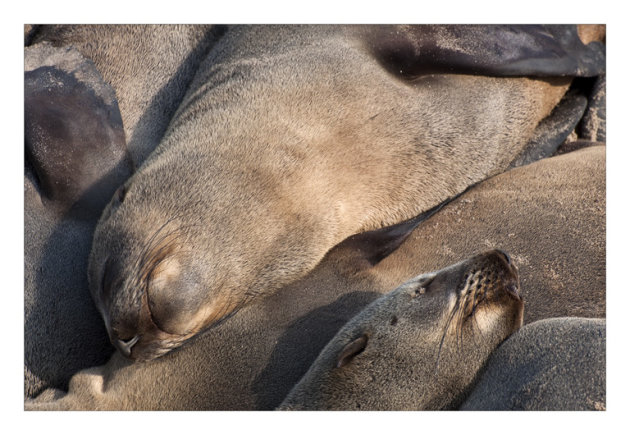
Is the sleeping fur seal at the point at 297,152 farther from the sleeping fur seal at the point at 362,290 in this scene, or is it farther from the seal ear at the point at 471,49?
the sleeping fur seal at the point at 362,290

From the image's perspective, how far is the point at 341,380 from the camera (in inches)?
121

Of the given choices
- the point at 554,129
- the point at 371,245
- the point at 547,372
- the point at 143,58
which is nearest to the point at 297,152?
the point at 371,245

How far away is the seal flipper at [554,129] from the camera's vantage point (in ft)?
14.6

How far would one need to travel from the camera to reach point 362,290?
11.9ft

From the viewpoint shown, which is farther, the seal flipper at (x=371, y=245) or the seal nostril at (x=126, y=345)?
the seal flipper at (x=371, y=245)

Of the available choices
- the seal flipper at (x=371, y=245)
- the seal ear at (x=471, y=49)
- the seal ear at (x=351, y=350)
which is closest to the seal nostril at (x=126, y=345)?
the seal ear at (x=351, y=350)

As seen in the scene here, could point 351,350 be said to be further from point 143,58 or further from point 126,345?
point 143,58

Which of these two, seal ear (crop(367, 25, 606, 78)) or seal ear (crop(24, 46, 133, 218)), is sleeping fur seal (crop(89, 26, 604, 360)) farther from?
seal ear (crop(24, 46, 133, 218))

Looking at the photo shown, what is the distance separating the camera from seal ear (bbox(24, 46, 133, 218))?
388 centimetres

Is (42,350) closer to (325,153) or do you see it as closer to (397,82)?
(325,153)

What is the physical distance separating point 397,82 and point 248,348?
1754 millimetres

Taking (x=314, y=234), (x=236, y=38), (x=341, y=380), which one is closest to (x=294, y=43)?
(x=236, y=38)

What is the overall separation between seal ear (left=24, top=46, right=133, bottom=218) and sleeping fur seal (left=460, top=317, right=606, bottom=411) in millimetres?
2170

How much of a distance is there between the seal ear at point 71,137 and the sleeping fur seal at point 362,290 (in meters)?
0.99
